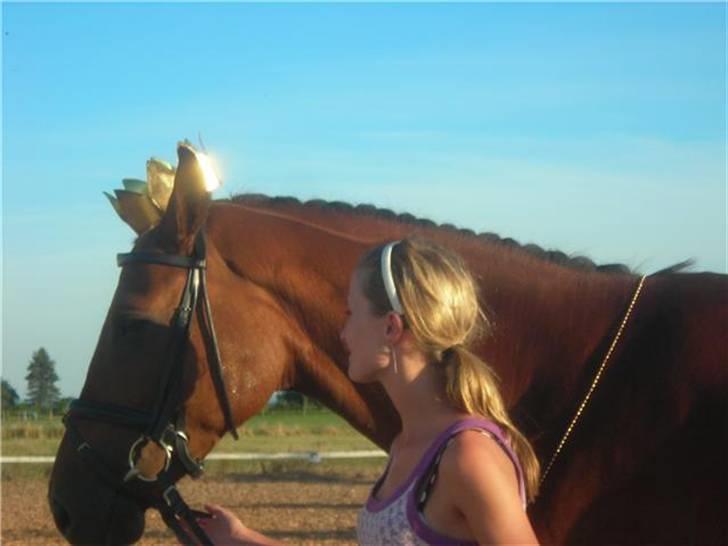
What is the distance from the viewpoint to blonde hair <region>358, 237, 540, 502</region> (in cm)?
238

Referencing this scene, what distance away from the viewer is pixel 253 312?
401cm

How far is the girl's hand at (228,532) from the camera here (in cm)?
295

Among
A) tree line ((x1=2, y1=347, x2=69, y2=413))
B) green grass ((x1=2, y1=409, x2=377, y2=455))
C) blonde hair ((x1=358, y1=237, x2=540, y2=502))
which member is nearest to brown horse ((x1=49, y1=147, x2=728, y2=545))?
blonde hair ((x1=358, y1=237, x2=540, y2=502))

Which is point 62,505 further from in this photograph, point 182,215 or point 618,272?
point 618,272

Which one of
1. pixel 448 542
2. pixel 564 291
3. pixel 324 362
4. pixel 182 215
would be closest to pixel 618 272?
pixel 564 291

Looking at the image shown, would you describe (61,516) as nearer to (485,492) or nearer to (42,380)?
(485,492)

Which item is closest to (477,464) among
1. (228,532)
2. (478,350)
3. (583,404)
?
(228,532)

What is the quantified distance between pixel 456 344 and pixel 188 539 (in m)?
1.75

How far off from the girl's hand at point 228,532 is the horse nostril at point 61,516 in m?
1.07

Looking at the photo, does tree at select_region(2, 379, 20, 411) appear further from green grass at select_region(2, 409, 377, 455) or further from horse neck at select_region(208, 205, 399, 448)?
horse neck at select_region(208, 205, 399, 448)

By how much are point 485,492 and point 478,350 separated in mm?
1718

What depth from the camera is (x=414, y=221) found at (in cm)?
430

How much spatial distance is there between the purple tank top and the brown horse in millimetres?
1266

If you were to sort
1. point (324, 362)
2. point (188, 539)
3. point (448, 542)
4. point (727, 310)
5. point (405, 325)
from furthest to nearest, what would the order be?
point (324, 362) < point (188, 539) < point (727, 310) < point (405, 325) < point (448, 542)
